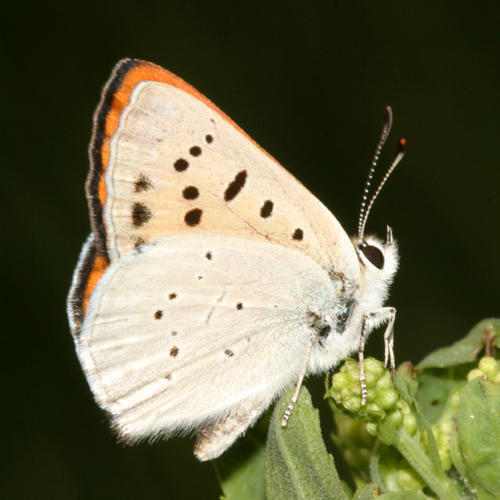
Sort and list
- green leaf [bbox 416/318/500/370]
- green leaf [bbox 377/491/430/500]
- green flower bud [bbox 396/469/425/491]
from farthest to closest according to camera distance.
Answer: green leaf [bbox 416/318/500/370] < green flower bud [bbox 396/469/425/491] < green leaf [bbox 377/491/430/500]

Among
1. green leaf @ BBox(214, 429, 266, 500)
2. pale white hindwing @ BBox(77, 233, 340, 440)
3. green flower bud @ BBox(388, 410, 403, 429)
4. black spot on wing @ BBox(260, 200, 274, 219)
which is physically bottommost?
green leaf @ BBox(214, 429, 266, 500)

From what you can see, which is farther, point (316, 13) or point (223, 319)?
point (316, 13)

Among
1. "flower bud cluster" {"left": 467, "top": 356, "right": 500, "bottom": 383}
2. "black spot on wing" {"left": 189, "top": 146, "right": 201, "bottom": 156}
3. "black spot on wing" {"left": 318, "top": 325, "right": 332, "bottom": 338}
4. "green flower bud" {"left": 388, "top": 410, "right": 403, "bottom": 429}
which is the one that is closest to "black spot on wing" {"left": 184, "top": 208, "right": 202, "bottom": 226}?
"black spot on wing" {"left": 189, "top": 146, "right": 201, "bottom": 156}

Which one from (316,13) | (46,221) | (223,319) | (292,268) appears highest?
(316,13)

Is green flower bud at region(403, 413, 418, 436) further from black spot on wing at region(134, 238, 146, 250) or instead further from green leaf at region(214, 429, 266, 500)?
black spot on wing at region(134, 238, 146, 250)

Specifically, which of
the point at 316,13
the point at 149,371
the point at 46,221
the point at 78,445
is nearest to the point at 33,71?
the point at 46,221

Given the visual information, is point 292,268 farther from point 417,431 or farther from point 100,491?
point 100,491

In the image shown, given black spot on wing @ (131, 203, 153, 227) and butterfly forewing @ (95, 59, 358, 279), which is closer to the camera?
butterfly forewing @ (95, 59, 358, 279)

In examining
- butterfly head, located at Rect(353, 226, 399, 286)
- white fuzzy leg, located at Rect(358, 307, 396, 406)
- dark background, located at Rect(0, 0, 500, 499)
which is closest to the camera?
white fuzzy leg, located at Rect(358, 307, 396, 406)
